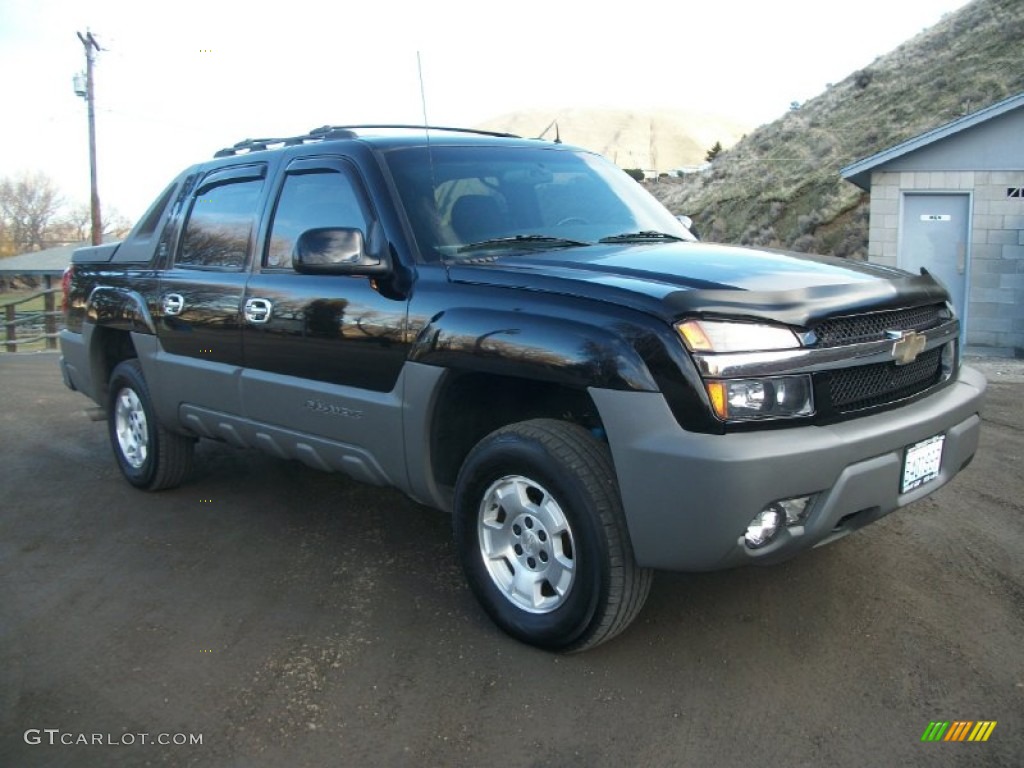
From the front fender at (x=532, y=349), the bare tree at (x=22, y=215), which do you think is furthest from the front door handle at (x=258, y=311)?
the bare tree at (x=22, y=215)

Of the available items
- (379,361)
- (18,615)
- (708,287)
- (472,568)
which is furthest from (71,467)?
(708,287)

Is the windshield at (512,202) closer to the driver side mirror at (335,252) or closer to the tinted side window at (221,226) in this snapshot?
the driver side mirror at (335,252)

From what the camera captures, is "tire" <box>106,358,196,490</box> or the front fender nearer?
the front fender

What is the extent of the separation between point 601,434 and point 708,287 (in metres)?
0.73

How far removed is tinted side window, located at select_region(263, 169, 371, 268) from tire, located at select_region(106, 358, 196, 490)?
64.4 inches

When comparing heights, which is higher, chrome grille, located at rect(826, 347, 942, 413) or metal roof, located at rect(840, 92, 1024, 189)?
metal roof, located at rect(840, 92, 1024, 189)

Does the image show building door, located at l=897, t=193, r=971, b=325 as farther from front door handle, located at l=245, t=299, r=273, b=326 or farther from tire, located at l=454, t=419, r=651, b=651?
tire, located at l=454, t=419, r=651, b=651

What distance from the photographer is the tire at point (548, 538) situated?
317 cm

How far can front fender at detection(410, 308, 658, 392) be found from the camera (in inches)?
120

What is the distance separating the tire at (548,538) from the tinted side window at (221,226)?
6.87ft

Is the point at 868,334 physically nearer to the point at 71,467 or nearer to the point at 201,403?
the point at 201,403

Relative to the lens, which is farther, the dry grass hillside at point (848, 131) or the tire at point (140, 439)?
the dry grass hillside at point (848, 131)

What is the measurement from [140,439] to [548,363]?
3.63 meters

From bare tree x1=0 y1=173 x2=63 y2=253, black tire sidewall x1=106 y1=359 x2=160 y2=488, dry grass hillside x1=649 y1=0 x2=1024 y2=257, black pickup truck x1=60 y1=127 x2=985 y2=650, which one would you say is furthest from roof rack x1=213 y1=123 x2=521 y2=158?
bare tree x1=0 y1=173 x2=63 y2=253
